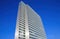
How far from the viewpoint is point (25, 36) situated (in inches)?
3275

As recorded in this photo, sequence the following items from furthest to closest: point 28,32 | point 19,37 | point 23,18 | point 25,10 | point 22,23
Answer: point 25,10, point 23,18, point 22,23, point 28,32, point 19,37

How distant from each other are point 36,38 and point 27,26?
64.1ft

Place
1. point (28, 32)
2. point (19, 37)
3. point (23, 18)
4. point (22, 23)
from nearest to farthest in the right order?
point (19, 37) → point (28, 32) → point (22, 23) → point (23, 18)

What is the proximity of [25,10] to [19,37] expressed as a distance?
4349cm

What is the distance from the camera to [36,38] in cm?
9719

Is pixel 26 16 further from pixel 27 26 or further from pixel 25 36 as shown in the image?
pixel 25 36

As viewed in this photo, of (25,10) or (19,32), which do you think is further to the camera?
(25,10)

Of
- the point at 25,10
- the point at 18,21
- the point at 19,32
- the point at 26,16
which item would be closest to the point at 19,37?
the point at 19,32

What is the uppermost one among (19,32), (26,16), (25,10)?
(25,10)

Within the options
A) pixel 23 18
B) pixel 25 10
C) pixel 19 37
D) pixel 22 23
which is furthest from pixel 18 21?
pixel 25 10

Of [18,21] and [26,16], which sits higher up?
A: [26,16]

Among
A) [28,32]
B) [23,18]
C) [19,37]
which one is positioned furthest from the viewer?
[23,18]

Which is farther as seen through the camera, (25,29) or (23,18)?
(23,18)

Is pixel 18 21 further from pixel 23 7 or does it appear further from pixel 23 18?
pixel 23 7
